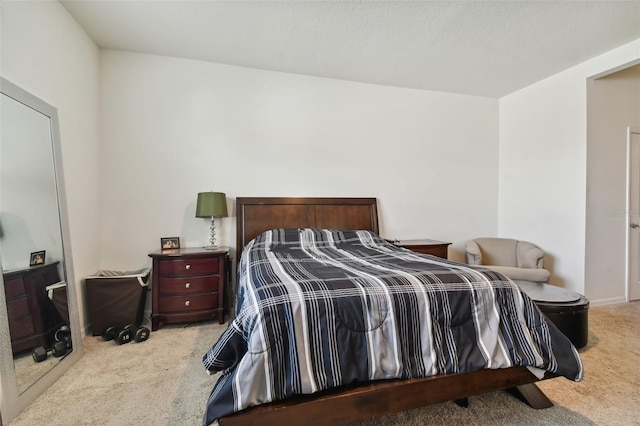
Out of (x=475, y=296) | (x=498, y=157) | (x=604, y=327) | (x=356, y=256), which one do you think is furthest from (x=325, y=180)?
(x=604, y=327)

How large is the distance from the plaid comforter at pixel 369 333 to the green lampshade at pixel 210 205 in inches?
53.7

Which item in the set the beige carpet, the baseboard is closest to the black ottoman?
the beige carpet

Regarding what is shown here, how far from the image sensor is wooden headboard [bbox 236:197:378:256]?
3.12 meters

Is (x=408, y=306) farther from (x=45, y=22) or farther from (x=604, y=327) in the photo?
(x=45, y=22)

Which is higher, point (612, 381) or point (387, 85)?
point (387, 85)

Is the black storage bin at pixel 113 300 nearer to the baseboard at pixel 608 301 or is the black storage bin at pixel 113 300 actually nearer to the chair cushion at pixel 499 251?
the chair cushion at pixel 499 251

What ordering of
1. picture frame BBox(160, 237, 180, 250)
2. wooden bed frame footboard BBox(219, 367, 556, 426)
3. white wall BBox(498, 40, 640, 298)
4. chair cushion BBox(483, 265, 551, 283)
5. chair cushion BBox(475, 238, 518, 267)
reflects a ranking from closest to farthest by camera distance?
wooden bed frame footboard BBox(219, 367, 556, 426) < chair cushion BBox(483, 265, 551, 283) < picture frame BBox(160, 237, 180, 250) < white wall BBox(498, 40, 640, 298) < chair cushion BBox(475, 238, 518, 267)

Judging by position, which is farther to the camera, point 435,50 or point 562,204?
point 562,204

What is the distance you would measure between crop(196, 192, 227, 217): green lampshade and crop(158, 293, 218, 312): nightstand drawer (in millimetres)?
758

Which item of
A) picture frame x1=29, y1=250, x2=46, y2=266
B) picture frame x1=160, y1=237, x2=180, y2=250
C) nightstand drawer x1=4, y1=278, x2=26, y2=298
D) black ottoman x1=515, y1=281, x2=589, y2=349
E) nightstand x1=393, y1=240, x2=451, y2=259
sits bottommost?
black ottoman x1=515, y1=281, x2=589, y2=349

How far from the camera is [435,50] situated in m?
2.82

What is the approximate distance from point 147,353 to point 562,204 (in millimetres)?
4353

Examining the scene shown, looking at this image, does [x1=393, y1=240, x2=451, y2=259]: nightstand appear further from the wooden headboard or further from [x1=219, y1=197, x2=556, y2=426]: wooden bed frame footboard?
[x1=219, y1=197, x2=556, y2=426]: wooden bed frame footboard

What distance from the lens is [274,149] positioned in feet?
10.8
